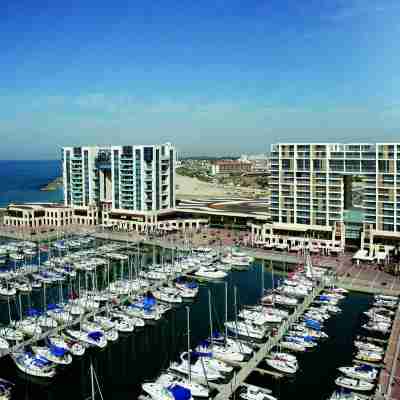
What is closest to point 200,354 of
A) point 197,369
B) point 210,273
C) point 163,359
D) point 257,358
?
point 197,369

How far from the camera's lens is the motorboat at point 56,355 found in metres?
32.6

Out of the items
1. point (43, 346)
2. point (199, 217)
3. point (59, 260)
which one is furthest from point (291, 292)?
point (199, 217)

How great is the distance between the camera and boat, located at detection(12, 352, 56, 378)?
1232 inches

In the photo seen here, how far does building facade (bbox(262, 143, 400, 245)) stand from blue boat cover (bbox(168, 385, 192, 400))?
39.2 meters

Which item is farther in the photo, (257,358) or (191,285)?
(191,285)

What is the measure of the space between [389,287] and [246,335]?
740 inches

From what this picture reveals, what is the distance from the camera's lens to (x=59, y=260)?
189 ft

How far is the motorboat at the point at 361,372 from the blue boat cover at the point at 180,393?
35.1ft

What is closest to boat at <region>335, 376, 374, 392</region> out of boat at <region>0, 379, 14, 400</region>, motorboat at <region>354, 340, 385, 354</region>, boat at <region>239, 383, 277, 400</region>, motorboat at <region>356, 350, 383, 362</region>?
motorboat at <region>356, 350, 383, 362</region>

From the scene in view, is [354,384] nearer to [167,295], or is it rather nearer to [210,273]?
[167,295]

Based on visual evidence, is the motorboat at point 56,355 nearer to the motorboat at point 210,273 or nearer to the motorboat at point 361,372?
the motorboat at point 361,372

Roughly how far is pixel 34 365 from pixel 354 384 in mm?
20723

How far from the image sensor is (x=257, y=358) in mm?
33000

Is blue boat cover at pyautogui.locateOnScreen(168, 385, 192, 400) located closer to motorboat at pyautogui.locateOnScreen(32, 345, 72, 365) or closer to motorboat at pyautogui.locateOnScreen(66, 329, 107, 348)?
motorboat at pyautogui.locateOnScreen(32, 345, 72, 365)
